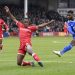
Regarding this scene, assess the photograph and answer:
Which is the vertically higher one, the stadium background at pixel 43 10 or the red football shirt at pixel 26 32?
the red football shirt at pixel 26 32

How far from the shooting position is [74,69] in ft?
53.2

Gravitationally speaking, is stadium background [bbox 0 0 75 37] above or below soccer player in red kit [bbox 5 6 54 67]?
below

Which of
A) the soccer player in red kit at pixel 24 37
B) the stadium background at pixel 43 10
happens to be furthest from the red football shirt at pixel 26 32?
the stadium background at pixel 43 10

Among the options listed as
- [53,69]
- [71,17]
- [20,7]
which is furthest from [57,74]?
[20,7]

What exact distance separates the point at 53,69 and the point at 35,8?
52.1 metres

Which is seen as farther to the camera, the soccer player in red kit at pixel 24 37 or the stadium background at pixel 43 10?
the stadium background at pixel 43 10

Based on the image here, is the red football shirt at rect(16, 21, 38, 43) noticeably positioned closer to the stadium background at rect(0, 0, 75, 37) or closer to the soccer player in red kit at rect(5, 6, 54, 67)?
the soccer player in red kit at rect(5, 6, 54, 67)

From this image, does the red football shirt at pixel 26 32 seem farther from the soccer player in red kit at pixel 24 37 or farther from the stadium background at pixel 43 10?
the stadium background at pixel 43 10

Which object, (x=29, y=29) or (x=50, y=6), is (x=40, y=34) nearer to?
(x=50, y=6)

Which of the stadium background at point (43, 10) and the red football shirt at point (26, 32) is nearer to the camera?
the red football shirt at point (26, 32)

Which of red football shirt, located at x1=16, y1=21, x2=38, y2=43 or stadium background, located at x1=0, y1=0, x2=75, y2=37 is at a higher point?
red football shirt, located at x1=16, y1=21, x2=38, y2=43

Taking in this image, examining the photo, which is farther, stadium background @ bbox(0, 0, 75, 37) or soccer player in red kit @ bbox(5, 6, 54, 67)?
stadium background @ bbox(0, 0, 75, 37)

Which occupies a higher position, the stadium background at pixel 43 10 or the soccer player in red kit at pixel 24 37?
the soccer player in red kit at pixel 24 37

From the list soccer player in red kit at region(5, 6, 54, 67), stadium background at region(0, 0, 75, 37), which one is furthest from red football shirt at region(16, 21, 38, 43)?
stadium background at region(0, 0, 75, 37)
